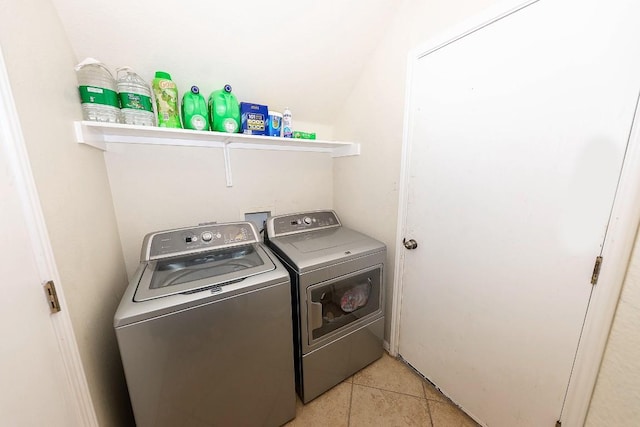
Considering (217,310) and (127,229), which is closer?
(217,310)

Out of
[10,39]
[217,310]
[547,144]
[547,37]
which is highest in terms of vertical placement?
[547,37]

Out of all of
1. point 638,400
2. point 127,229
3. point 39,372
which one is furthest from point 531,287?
point 127,229

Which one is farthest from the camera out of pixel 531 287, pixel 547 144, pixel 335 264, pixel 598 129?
pixel 335 264

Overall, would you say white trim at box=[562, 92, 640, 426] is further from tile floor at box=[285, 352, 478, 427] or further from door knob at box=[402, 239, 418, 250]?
door knob at box=[402, 239, 418, 250]

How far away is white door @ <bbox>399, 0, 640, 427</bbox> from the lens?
781mm

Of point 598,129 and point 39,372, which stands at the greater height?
point 598,129

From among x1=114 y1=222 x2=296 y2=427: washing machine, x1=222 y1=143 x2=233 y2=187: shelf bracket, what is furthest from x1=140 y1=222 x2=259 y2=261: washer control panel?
x1=222 y1=143 x2=233 y2=187: shelf bracket

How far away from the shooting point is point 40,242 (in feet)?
2.23

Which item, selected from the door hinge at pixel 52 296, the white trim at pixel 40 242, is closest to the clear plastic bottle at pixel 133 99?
the white trim at pixel 40 242

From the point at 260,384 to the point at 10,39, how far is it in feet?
5.13

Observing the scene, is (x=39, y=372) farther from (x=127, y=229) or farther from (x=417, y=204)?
(x=417, y=204)

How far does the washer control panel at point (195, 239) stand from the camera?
1254 mm

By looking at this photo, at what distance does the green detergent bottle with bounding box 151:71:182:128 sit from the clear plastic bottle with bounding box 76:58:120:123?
184 millimetres

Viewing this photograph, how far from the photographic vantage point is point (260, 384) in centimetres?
115
